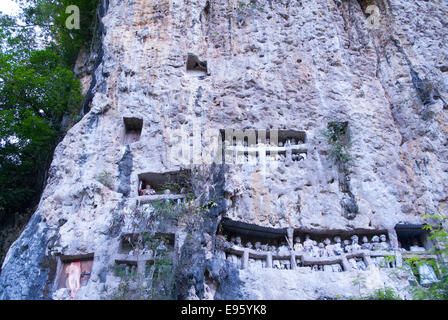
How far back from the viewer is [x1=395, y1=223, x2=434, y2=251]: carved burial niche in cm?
844

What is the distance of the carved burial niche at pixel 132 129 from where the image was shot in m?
9.49

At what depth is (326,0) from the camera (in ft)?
39.2

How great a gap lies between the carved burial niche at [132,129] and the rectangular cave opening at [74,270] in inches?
116

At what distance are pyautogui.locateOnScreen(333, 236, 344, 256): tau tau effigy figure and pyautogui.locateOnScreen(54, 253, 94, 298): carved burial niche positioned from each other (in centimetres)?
467

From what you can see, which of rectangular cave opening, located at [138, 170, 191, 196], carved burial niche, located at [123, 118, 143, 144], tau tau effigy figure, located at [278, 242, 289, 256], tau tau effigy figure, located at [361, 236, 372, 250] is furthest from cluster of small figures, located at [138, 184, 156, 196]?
tau tau effigy figure, located at [361, 236, 372, 250]

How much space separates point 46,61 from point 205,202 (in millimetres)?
8279

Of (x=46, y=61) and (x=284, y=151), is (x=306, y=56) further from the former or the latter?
(x=46, y=61)

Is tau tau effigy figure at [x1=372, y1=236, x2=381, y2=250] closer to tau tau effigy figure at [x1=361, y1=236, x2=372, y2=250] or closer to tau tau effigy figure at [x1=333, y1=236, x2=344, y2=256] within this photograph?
tau tau effigy figure at [x1=361, y1=236, x2=372, y2=250]

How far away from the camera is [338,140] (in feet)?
30.9

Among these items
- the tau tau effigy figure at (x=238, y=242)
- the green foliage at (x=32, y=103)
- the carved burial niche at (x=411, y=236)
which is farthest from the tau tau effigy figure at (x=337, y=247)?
the green foliage at (x=32, y=103)

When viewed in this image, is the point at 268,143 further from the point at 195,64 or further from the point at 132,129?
the point at 132,129

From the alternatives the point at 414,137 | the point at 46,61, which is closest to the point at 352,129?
the point at 414,137

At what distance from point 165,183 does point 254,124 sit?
2555mm

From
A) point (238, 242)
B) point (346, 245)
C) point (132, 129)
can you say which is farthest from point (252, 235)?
point (132, 129)
